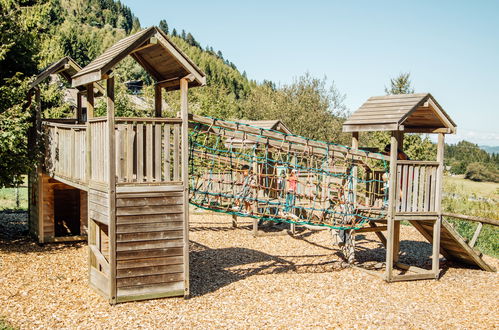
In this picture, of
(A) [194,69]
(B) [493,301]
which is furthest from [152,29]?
(B) [493,301]

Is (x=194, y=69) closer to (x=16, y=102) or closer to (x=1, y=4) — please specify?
(x=16, y=102)

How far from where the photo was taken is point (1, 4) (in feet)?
44.1

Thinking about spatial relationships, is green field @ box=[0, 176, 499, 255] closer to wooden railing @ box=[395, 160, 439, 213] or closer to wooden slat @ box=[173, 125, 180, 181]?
wooden railing @ box=[395, 160, 439, 213]

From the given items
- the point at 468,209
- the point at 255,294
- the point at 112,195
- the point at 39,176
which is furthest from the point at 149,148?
the point at 468,209

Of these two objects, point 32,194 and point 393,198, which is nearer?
point 393,198

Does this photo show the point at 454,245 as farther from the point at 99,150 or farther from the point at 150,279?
the point at 99,150

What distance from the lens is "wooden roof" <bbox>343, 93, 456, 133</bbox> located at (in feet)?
36.3

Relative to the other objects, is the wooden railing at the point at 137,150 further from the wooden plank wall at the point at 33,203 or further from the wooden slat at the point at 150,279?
the wooden plank wall at the point at 33,203

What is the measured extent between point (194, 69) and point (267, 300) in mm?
4623

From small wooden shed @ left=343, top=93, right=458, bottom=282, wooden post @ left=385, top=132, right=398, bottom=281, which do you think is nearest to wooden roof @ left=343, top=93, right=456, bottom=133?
small wooden shed @ left=343, top=93, right=458, bottom=282

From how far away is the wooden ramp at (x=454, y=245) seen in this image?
11989 millimetres

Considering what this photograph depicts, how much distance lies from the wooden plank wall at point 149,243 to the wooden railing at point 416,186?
17.1 feet

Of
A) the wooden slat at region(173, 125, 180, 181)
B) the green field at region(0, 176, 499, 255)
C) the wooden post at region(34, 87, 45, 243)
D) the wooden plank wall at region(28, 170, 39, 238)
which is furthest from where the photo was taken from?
the green field at region(0, 176, 499, 255)

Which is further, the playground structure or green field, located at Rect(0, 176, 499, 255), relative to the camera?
green field, located at Rect(0, 176, 499, 255)
